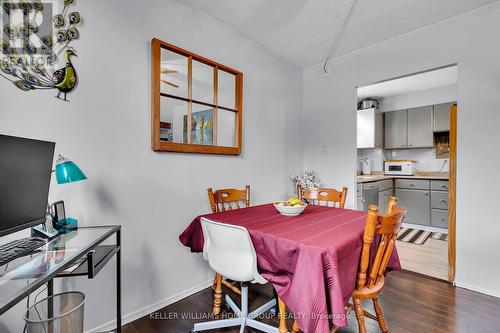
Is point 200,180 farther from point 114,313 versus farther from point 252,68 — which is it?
point 252,68

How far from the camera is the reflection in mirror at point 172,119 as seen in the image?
2.01 metres

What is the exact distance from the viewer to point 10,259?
98cm

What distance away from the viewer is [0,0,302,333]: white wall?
1548 millimetres

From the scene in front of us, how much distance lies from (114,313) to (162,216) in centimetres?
73

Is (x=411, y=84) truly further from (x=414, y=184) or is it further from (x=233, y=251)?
(x=233, y=251)

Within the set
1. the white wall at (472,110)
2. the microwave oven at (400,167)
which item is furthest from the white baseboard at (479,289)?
the microwave oven at (400,167)

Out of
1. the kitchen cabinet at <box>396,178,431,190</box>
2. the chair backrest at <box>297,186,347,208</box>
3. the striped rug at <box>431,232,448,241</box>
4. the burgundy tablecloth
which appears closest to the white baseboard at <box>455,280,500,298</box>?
the burgundy tablecloth

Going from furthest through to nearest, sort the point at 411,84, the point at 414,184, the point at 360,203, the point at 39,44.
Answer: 1. the point at 414,184
2. the point at 411,84
3. the point at 360,203
4. the point at 39,44

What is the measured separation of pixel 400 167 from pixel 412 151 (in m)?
0.58

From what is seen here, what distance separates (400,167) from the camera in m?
4.70

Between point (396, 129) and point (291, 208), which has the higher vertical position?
point (396, 129)

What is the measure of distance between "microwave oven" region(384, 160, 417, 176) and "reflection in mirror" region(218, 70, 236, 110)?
3.72 m

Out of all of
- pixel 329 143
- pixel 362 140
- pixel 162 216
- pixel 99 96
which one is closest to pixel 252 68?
pixel 329 143

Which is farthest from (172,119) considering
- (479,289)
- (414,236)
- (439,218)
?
(439,218)
